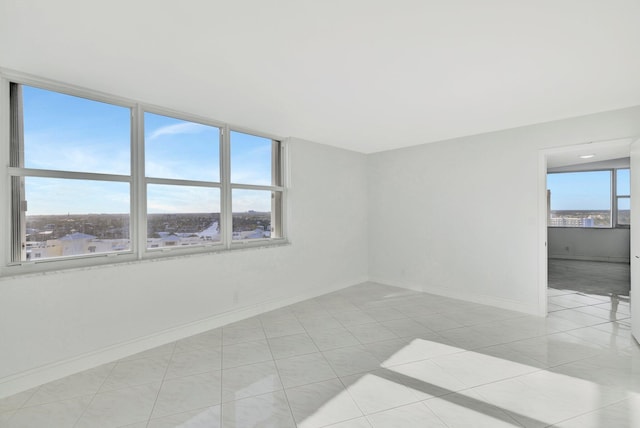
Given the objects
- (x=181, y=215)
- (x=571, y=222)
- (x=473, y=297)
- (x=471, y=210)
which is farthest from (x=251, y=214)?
(x=571, y=222)

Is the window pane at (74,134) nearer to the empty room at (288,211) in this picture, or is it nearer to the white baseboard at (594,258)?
the empty room at (288,211)

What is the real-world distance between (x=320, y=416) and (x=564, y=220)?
30.4ft

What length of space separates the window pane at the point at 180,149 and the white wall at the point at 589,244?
9.06 metres

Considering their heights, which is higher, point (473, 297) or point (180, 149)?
point (180, 149)

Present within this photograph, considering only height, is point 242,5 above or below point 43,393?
above

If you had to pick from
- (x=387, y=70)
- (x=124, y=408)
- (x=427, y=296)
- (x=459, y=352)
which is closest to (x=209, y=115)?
(x=387, y=70)

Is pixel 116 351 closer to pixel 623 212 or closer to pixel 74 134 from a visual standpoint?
pixel 74 134

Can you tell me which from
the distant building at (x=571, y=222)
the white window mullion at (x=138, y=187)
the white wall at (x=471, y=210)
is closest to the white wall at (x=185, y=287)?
the white window mullion at (x=138, y=187)

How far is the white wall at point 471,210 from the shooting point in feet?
12.5

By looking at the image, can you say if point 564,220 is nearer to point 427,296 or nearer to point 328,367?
point 427,296

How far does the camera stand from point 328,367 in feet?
8.36

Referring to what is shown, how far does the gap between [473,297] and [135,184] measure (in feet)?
15.4

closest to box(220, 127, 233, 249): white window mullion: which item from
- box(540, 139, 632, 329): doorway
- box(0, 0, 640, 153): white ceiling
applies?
box(0, 0, 640, 153): white ceiling

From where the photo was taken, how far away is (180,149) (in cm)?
341
